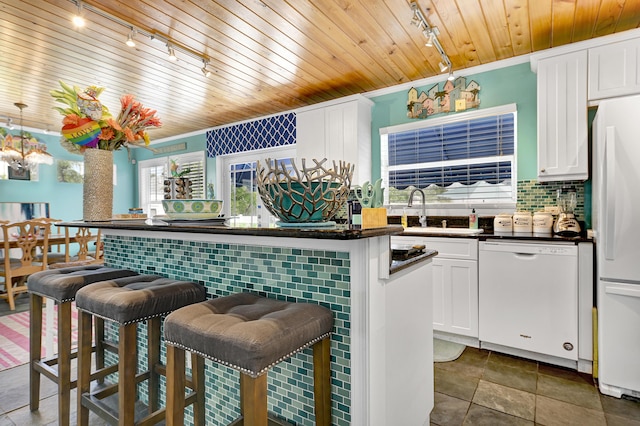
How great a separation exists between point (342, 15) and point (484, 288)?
7.64ft

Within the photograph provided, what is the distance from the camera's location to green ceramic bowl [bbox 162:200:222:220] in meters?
1.65

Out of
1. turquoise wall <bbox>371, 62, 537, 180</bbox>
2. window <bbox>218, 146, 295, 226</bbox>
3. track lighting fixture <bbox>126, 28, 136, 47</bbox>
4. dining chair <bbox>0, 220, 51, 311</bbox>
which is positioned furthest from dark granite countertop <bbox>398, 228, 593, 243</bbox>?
dining chair <bbox>0, 220, 51, 311</bbox>

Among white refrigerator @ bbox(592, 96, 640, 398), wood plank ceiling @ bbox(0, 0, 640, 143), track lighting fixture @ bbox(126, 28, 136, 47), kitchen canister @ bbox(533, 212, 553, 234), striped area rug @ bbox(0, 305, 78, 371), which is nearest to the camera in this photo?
white refrigerator @ bbox(592, 96, 640, 398)

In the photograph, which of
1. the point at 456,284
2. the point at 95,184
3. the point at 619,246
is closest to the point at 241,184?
the point at 95,184

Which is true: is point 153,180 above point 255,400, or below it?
above

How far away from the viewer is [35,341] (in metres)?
1.90

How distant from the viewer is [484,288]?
2.71m

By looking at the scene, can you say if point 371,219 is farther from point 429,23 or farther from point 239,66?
point 239,66

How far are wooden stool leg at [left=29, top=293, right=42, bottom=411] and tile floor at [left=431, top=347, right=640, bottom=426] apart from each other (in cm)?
224

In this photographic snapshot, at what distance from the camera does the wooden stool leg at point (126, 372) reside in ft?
4.31

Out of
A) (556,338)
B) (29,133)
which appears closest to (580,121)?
(556,338)

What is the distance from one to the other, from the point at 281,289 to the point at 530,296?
208 cm

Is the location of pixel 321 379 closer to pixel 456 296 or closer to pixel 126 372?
pixel 126 372

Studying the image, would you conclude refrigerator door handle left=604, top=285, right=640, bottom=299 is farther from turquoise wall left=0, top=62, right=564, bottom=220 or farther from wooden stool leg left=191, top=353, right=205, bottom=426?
wooden stool leg left=191, top=353, right=205, bottom=426
